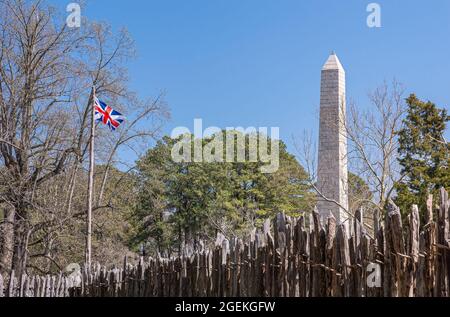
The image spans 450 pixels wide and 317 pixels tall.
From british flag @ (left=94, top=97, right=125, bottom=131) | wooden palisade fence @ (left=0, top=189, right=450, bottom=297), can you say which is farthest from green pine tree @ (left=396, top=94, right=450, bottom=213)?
wooden palisade fence @ (left=0, top=189, right=450, bottom=297)

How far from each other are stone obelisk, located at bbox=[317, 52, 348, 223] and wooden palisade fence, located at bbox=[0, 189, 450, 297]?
48.5 ft

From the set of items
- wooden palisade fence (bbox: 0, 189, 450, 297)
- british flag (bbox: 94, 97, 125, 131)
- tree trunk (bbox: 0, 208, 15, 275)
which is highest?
british flag (bbox: 94, 97, 125, 131)

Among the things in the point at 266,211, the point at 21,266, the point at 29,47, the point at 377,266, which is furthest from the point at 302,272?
the point at 266,211

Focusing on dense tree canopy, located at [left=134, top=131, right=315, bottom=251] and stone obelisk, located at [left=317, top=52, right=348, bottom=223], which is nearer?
stone obelisk, located at [left=317, top=52, right=348, bottom=223]

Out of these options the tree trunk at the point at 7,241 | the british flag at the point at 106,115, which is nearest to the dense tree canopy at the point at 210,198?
the tree trunk at the point at 7,241

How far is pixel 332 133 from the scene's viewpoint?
78.2 feet

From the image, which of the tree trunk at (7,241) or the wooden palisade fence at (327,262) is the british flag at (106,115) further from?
the wooden palisade fence at (327,262)

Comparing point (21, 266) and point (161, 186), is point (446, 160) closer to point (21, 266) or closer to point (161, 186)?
point (161, 186)

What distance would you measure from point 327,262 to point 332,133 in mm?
18292

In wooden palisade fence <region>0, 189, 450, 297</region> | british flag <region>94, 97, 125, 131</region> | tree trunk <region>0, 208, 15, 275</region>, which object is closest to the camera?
wooden palisade fence <region>0, 189, 450, 297</region>

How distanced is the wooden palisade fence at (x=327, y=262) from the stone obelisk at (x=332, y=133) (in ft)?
48.5

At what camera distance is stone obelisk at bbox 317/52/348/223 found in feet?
77.2

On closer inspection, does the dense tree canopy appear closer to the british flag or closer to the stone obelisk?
the stone obelisk
